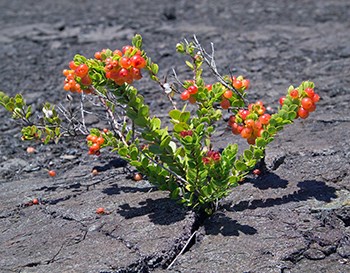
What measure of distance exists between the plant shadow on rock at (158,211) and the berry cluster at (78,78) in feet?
1.81

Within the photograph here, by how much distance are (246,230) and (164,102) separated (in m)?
1.76

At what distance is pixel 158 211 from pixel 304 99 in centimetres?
Answer: 76

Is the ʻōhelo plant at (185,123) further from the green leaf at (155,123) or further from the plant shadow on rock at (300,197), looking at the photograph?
the plant shadow on rock at (300,197)

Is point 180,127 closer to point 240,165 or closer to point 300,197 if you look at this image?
point 240,165

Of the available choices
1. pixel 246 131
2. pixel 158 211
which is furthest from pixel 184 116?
pixel 158 211

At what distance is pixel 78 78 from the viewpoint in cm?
235

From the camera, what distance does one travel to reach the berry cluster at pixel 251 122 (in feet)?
8.17

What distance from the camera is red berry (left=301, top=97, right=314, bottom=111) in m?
2.42

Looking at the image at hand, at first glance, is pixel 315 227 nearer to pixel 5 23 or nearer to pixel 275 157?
pixel 275 157

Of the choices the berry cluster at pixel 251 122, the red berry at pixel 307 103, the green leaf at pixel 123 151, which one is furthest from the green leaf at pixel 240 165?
the green leaf at pixel 123 151

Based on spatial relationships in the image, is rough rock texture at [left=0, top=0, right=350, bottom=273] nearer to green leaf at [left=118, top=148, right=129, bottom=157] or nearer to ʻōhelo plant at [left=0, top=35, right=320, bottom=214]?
ʻōhelo plant at [left=0, top=35, right=320, bottom=214]

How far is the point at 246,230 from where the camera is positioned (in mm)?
2479

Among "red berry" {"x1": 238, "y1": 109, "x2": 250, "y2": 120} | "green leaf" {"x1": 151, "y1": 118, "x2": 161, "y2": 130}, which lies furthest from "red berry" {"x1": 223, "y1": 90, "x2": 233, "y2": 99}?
"green leaf" {"x1": 151, "y1": 118, "x2": 161, "y2": 130}

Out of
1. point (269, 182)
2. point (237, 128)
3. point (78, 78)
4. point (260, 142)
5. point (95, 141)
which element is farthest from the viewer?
point (269, 182)
